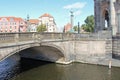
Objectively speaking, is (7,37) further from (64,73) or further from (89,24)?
(89,24)

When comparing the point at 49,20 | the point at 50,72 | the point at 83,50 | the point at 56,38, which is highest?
the point at 49,20

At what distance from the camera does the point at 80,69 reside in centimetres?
2897

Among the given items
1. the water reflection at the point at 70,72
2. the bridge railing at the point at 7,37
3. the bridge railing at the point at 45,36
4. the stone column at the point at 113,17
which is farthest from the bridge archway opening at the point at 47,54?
the bridge railing at the point at 7,37

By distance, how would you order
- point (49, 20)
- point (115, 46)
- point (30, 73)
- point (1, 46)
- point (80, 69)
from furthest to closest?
point (49, 20) < point (115, 46) < point (80, 69) < point (30, 73) < point (1, 46)

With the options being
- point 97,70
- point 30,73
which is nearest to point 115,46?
point 97,70

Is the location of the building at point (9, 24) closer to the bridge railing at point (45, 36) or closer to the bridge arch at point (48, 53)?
the bridge arch at point (48, 53)

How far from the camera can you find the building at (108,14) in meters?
33.0

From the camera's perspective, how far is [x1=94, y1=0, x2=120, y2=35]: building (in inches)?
1298

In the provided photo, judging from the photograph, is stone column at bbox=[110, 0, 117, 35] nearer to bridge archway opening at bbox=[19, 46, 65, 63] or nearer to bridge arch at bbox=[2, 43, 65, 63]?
bridge arch at bbox=[2, 43, 65, 63]

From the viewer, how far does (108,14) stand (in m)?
38.8

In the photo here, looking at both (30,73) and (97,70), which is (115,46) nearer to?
(97,70)

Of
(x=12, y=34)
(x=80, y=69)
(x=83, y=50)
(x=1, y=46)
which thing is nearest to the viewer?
(x=1, y=46)

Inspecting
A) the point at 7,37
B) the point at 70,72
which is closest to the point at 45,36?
the point at 70,72

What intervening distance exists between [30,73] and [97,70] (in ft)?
31.7
